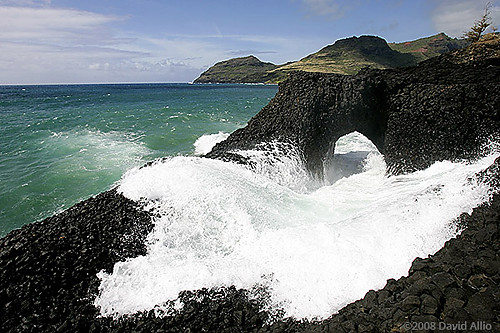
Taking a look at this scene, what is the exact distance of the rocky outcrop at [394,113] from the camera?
11.7 m

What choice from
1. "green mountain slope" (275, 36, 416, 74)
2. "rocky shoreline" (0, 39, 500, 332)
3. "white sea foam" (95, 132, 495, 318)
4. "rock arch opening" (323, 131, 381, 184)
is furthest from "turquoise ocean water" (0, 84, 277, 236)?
"green mountain slope" (275, 36, 416, 74)

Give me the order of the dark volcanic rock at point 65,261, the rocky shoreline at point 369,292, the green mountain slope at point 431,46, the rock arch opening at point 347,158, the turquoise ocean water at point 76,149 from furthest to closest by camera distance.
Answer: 1. the green mountain slope at point 431,46
2. the rock arch opening at point 347,158
3. the turquoise ocean water at point 76,149
4. the dark volcanic rock at point 65,261
5. the rocky shoreline at point 369,292

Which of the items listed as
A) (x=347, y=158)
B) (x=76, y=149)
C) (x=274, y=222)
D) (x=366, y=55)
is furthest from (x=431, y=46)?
(x=274, y=222)

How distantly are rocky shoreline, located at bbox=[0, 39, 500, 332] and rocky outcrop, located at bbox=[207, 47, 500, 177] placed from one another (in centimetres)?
4

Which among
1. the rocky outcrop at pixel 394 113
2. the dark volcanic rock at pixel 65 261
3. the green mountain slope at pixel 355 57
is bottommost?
the dark volcanic rock at pixel 65 261

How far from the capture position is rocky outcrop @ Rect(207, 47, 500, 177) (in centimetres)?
1174

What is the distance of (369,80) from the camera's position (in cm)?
A: 1397

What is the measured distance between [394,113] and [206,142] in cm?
1518

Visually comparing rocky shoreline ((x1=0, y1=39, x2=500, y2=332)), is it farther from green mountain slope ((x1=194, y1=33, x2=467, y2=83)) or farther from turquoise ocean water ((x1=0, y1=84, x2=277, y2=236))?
green mountain slope ((x1=194, y1=33, x2=467, y2=83))

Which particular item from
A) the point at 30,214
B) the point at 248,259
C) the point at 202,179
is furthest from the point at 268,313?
the point at 30,214

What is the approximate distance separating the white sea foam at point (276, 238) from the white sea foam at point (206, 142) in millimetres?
11877

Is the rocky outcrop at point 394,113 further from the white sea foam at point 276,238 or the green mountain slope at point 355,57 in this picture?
the green mountain slope at point 355,57

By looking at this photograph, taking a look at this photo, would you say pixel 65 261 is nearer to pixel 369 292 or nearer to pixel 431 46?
pixel 369 292

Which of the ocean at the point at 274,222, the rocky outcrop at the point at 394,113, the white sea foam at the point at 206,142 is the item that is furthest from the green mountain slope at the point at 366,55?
the ocean at the point at 274,222
